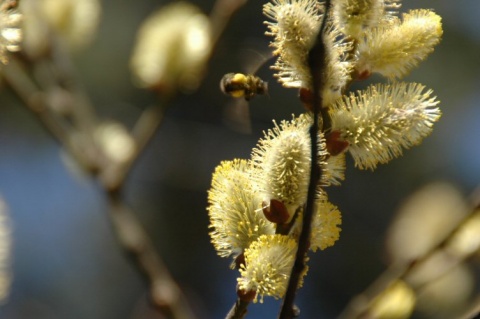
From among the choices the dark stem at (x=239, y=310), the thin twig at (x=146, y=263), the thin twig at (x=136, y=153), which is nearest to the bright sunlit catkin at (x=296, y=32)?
the dark stem at (x=239, y=310)

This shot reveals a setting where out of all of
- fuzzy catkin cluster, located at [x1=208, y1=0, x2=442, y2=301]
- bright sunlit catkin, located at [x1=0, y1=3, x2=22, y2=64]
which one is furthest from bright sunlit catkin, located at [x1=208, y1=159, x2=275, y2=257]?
bright sunlit catkin, located at [x1=0, y1=3, x2=22, y2=64]

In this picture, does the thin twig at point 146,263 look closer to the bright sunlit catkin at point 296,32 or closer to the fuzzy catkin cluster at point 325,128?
the fuzzy catkin cluster at point 325,128

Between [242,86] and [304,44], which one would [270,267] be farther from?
[242,86]

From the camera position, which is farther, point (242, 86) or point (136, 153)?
point (136, 153)

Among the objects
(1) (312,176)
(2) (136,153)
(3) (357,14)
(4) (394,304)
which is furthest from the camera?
(2) (136,153)

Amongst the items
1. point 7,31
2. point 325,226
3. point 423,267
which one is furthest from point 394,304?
point 7,31

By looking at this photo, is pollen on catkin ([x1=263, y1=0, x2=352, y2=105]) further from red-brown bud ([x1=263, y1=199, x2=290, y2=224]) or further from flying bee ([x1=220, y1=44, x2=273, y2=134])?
flying bee ([x1=220, y1=44, x2=273, y2=134])

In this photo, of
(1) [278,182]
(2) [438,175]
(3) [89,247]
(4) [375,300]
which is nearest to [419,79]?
(2) [438,175]

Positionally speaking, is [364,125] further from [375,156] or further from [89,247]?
[89,247]
